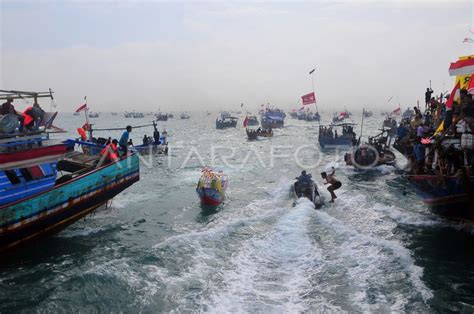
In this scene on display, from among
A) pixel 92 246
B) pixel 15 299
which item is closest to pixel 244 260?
pixel 92 246

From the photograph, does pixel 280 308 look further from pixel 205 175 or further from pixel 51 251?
pixel 205 175

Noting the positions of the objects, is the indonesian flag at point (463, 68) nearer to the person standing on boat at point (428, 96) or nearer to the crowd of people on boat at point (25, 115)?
the person standing on boat at point (428, 96)

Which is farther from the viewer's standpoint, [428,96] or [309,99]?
[309,99]

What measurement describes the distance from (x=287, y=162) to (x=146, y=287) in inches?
1055

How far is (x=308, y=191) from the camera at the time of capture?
19.3 metres

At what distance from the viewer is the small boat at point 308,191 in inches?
721

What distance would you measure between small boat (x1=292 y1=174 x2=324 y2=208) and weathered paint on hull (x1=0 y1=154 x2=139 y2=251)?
9.73 m

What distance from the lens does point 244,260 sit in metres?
11.7

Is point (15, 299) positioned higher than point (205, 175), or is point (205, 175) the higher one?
point (205, 175)

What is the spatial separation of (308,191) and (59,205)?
12806 millimetres

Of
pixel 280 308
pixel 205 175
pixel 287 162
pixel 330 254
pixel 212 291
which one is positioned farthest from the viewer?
pixel 287 162

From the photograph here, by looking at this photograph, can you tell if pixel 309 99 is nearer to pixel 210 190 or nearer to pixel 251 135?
pixel 210 190

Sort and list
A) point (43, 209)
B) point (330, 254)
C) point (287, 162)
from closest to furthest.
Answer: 1. point (43, 209)
2. point (330, 254)
3. point (287, 162)

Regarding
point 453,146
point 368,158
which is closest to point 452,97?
point 453,146
